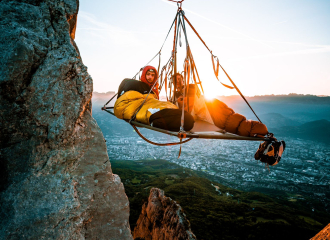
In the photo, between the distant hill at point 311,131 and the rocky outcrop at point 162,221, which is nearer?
the rocky outcrop at point 162,221

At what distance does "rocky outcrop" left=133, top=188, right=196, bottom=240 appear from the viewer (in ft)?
32.1

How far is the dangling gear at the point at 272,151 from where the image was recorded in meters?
3.43

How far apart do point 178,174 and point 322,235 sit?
59.9 meters

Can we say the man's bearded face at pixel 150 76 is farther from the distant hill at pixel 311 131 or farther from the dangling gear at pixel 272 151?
the distant hill at pixel 311 131

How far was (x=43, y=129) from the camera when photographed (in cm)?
266

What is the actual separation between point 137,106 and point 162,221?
10.1m

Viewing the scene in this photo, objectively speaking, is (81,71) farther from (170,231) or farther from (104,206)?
(170,231)

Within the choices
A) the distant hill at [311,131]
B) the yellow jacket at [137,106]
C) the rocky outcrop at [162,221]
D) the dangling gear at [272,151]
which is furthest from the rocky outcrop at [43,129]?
the distant hill at [311,131]

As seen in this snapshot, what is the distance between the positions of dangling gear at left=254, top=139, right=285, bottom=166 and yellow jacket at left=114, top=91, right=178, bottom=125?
2128 millimetres

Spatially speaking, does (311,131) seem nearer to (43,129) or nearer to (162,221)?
(162,221)

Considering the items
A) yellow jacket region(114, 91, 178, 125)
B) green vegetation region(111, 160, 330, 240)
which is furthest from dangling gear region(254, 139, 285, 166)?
green vegetation region(111, 160, 330, 240)

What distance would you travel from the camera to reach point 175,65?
Result: 456 cm

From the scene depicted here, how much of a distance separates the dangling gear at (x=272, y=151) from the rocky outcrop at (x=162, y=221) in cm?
744

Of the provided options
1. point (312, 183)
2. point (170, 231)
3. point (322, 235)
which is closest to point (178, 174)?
point (312, 183)
